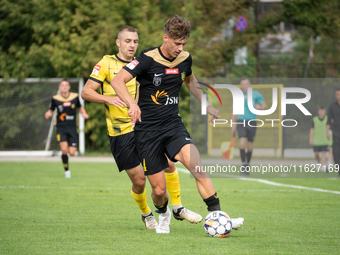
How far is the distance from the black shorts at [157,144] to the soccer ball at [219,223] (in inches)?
29.3

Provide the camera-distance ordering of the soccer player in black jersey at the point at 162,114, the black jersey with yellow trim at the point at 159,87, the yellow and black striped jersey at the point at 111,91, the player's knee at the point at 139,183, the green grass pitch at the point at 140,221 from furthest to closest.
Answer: the yellow and black striped jersey at the point at 111,91, the player's knee at the point at 139,183, the black jersey with yellow trim at the point at 159,87, the soccer player in black jersey at the point at 162,114, the green grass pitch at the point at 140,221

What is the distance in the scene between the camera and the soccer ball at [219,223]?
4.63 metres

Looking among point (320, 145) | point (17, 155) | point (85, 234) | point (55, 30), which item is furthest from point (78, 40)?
point (85, 234)

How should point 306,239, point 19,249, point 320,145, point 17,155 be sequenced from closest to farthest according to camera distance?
point 19,249, point 306,239, point 320,145, point 17,155

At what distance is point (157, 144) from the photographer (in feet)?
16.3

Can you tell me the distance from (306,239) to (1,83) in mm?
18154

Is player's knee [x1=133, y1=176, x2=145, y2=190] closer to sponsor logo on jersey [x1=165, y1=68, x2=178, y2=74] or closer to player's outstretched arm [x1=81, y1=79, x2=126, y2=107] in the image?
player's outstretched arm [x1=81, y1=79, x2=126, y2=107]

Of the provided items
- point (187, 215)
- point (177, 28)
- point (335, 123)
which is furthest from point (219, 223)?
point (335, 123)

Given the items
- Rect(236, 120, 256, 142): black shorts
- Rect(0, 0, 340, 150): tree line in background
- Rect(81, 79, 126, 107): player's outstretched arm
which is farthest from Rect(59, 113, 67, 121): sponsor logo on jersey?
Rect(0, 0, 340, 150): tree line in background

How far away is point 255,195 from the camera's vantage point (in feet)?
28.1

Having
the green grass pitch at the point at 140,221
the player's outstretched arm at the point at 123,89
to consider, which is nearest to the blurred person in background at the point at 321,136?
the green grass pitch at the point at 140,221

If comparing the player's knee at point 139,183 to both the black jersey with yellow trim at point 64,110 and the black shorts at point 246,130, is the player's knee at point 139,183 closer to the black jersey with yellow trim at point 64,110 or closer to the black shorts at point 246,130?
the black jersey with yellow trim at point 64,110

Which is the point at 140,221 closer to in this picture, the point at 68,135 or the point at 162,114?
the point at 162,114

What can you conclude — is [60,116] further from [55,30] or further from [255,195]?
[55,30]
